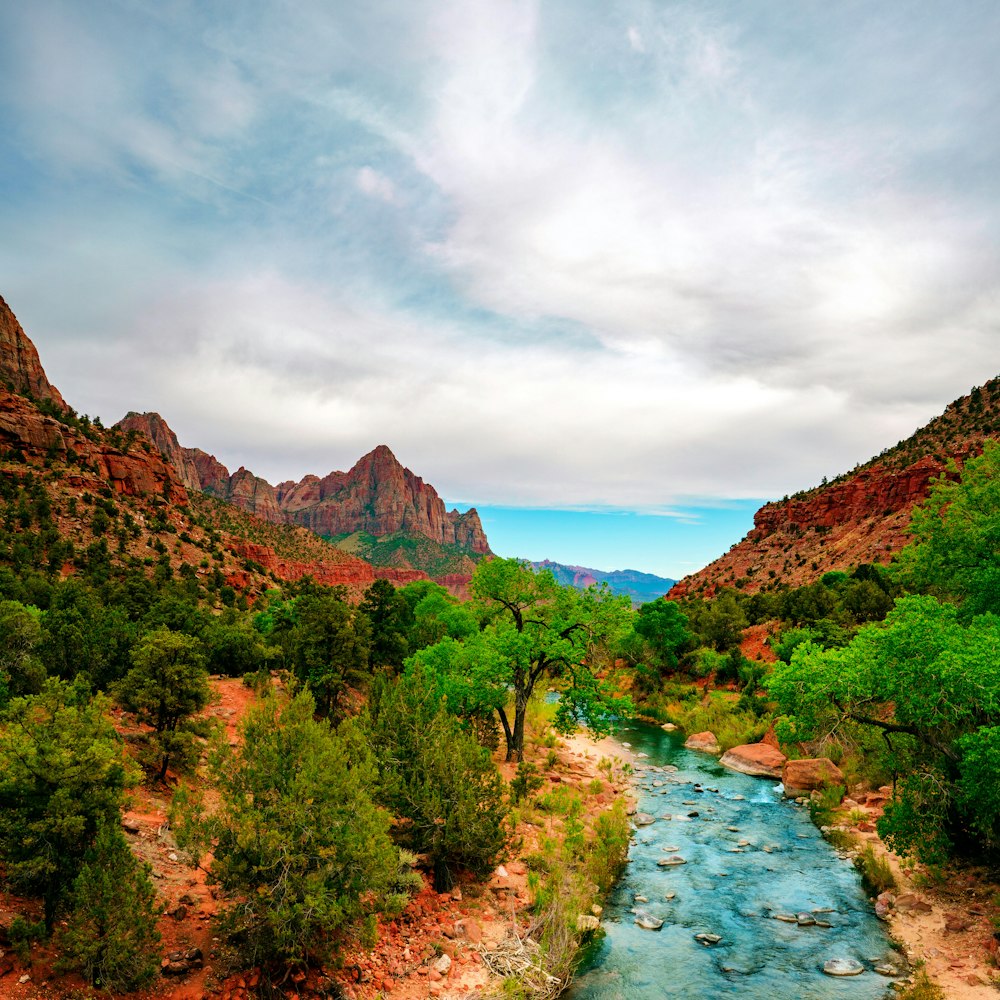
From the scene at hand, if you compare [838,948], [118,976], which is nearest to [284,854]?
[118,976]

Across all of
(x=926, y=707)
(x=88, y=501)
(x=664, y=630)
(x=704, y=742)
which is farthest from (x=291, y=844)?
(x=88, y=501)

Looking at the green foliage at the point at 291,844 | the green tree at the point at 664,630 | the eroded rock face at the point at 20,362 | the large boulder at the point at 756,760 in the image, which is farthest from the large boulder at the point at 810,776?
the eroded rock face at the point at 20,362

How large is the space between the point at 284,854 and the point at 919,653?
15.1 m

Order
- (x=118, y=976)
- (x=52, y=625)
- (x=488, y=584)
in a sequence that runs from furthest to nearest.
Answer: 1. (x=488, y=584)
2. (x=52, y=625)
3. (x=118, y=976)

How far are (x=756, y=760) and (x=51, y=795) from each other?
31284 millimetres

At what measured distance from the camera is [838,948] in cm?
1401

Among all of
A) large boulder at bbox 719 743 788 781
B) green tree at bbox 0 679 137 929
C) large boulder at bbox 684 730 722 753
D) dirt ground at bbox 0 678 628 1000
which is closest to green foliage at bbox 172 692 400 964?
dirt ground at bbox 0 678 628 1000

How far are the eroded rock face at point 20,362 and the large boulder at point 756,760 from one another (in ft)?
325

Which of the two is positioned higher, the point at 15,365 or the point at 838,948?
the point at 15,365

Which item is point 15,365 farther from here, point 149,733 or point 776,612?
point 776,612

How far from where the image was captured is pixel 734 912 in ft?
52.9

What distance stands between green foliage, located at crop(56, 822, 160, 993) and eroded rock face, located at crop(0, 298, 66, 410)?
98301 millimetres

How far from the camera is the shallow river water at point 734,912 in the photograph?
1277 centimetres

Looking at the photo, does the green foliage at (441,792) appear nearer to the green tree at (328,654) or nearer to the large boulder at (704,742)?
the green tree at (328,654)
